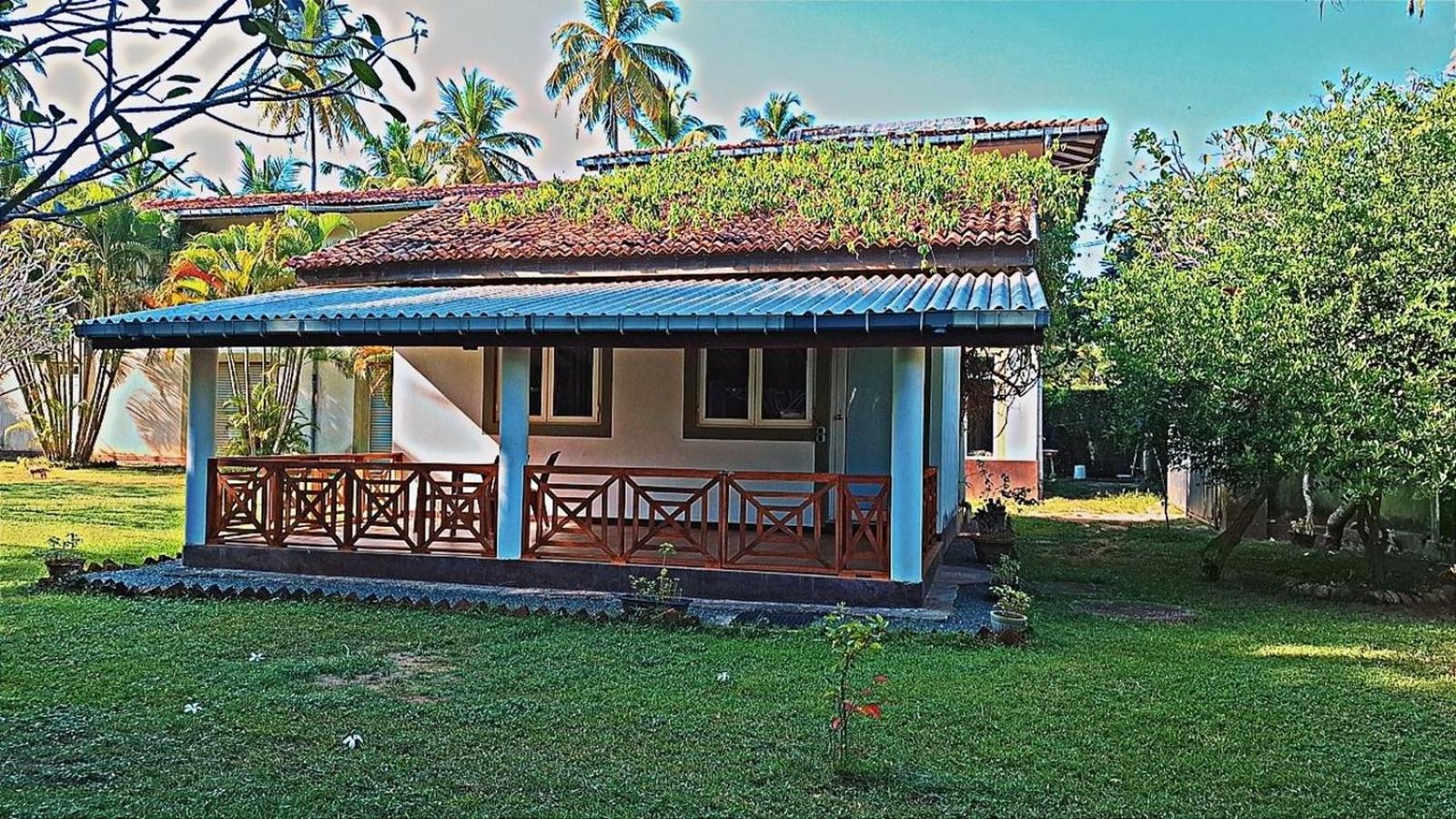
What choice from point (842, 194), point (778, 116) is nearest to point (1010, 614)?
point (842, 194)

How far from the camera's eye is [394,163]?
119ft

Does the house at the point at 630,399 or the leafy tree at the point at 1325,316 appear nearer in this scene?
the house at the point at 630,399

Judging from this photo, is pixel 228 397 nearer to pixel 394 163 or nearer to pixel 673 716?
pixel 394 163

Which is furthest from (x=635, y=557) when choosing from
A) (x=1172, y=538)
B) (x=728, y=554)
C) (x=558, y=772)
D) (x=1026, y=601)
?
(x=1172, y=538)

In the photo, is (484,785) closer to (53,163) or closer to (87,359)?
(53,163)

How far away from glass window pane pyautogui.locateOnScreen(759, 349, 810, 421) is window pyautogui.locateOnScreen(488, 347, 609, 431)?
195 cm

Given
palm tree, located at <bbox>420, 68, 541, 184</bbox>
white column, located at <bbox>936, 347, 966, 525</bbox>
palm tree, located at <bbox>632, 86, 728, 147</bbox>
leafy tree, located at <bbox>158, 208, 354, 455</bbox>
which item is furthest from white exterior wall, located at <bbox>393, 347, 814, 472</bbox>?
palm tree, located at <bbox>420, 68, 541, 184</bbox>

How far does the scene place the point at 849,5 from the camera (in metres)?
12.0

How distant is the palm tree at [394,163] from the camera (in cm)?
3609

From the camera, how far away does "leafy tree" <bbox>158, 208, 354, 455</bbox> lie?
794 inches

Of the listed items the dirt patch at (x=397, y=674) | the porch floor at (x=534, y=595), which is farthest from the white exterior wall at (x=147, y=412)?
the dirt patch at (x=397, y=674)

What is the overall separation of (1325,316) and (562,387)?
25.1 feet

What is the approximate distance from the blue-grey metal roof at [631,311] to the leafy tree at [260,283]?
29.4 ft

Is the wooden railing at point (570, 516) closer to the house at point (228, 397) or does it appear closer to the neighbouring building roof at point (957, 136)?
the neighbouring building roof at point (957, 136)
